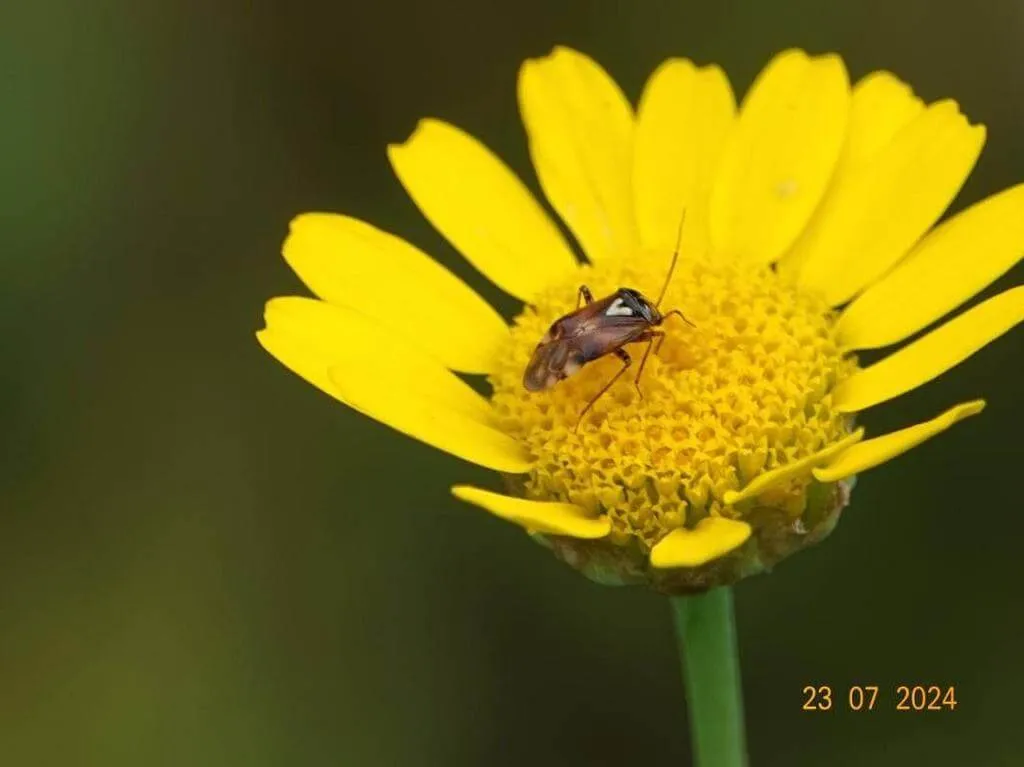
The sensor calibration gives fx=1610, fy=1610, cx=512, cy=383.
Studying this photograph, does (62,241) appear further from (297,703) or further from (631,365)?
(631,365)

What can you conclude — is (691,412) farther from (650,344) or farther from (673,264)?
(673,264)

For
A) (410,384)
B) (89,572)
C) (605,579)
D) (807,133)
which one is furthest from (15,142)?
(605,579)

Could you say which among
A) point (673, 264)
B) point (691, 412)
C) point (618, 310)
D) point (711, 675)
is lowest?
point (711, 675)

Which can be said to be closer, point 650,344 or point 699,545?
point 699,545

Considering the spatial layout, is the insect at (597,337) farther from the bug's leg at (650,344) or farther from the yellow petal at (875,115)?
the yellow petal at (875,115)

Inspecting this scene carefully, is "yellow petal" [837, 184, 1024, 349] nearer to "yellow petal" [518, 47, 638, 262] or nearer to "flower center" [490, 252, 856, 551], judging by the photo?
"flower center" [490, 252, 856, 551]

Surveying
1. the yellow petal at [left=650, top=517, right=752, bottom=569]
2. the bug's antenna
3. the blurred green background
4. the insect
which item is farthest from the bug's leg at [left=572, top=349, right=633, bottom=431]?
the blurred green background

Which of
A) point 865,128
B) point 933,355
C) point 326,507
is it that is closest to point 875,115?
point 865,128
